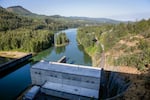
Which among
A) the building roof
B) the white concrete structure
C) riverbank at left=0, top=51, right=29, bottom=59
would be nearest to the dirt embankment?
riverbank at left=0, top=51, right=29, bottom=59

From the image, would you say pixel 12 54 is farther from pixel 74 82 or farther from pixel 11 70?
pixel 74 82

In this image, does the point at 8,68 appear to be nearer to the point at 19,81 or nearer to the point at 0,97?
the point at 19,81

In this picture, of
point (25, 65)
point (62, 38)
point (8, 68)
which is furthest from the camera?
point (62, 38)

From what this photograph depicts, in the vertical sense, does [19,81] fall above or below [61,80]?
below

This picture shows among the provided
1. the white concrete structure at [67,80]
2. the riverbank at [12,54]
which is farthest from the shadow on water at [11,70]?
the white concrete structure at [67,80]

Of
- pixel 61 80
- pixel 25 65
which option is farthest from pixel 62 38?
pixel 61 80

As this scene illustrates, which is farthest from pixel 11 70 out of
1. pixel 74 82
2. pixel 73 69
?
pixel 74 82

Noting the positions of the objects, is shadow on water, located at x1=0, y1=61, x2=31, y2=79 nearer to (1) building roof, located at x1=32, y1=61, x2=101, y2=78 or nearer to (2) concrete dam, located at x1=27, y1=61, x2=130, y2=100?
(2) concrete dam, located at x1=27, y1=61, x2=130, y2=100

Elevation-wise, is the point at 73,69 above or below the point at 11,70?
above
